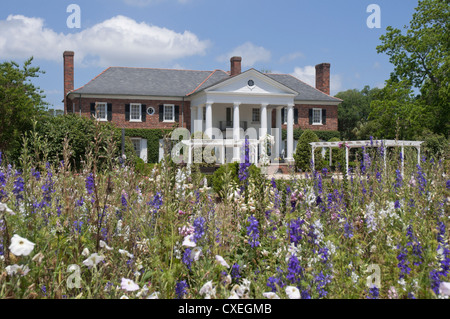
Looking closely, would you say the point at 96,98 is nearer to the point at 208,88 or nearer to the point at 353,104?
the point at 208,88

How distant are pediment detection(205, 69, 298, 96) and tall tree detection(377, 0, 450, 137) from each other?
24.8 feet

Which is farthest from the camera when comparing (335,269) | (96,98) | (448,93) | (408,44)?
(96,98)

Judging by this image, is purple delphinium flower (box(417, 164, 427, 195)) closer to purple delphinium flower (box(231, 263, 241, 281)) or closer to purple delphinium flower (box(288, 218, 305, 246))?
purple delphinium flower (box(288, 218, 305, 246))

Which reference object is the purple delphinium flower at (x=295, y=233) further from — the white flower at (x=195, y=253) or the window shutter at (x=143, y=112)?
the window shutter at (x=143, y=112)

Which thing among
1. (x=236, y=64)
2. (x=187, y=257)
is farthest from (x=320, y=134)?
(x=187, y=257)

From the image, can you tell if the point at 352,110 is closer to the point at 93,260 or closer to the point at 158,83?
the point at 158,83

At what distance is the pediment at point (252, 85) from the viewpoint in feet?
101

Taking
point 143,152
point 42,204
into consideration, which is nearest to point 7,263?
point 42,204

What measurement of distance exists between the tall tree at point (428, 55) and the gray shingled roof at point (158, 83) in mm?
8732

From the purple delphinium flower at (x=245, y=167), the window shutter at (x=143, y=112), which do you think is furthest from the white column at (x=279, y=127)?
the purple delphinium flower at (x=245, y=167)

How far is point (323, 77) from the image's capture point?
124 feet

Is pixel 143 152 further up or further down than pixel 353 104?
further down

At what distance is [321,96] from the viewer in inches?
1423
